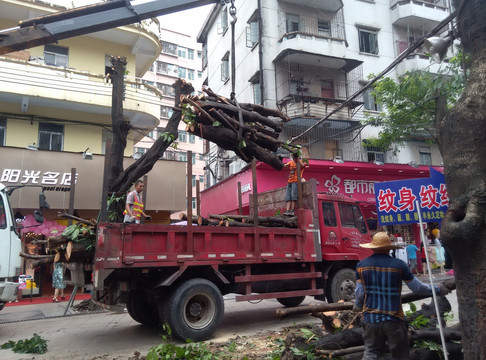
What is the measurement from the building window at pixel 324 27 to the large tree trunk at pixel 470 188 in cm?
1678

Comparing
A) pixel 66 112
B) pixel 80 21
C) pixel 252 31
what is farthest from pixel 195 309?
pixel 252 31

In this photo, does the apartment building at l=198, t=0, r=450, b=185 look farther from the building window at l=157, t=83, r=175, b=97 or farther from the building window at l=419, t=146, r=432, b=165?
the building window at l=157, t=83, r=175, b=97

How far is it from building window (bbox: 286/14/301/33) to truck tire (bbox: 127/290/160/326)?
1544 centimetres

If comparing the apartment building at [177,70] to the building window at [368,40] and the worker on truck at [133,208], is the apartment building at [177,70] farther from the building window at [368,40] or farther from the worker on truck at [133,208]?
the worker on truck at [133,208]

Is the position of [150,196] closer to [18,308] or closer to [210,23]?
[18,308]

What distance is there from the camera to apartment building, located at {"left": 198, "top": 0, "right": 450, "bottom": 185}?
1761cm

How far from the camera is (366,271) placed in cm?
390

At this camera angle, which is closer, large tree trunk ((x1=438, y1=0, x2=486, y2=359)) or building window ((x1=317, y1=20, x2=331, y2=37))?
large tree trunk ((x1=438, y1=0, x2=486, y2=359))

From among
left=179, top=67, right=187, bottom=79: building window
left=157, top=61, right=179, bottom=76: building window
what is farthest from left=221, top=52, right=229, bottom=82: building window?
left=179, top=67, right=187, bottom=79: building window

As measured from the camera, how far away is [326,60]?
1812 cm

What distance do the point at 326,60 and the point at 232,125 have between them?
41.3 ft

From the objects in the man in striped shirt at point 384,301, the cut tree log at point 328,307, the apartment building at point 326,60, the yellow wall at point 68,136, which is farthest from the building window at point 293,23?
the man in striped shirt at point 384,301

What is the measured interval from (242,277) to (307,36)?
13793 mm

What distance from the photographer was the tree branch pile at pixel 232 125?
686cm
